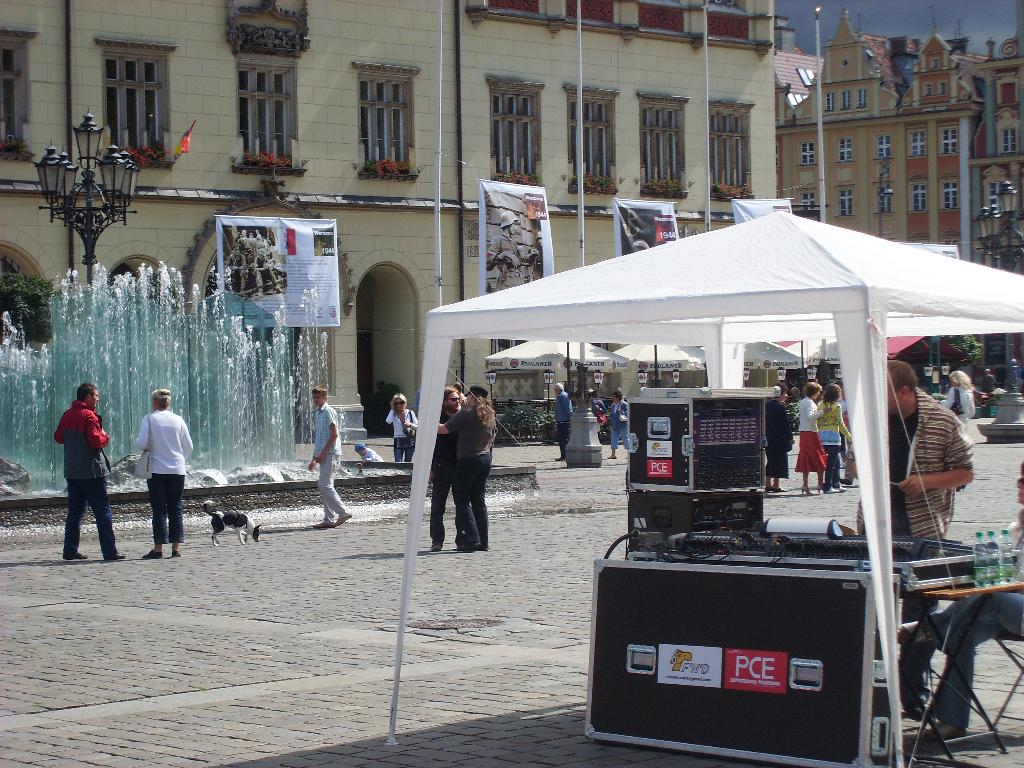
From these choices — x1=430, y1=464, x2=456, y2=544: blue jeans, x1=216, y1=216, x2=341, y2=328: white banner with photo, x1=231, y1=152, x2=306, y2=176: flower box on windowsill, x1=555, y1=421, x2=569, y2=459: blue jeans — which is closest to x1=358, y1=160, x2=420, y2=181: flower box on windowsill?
x1=231, y1=152, x2=306, y2=176: flower box on windowsill

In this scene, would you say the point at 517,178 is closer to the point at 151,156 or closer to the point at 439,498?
the point at 151,156

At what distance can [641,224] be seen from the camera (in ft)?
133

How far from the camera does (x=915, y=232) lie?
83.0 meters

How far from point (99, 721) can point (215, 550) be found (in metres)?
9.29

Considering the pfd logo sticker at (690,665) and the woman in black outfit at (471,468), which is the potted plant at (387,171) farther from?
the pfd logo sticker at (690,665)

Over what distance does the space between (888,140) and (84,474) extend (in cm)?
7190

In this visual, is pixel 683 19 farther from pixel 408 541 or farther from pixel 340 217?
pixel 408 541

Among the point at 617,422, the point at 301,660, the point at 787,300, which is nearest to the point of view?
the point at 787,300

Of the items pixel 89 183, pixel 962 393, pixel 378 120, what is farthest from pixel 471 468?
pixel 378 120

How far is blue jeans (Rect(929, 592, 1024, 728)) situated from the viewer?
7.54 meters

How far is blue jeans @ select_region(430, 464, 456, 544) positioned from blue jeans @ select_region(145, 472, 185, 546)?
103 inches

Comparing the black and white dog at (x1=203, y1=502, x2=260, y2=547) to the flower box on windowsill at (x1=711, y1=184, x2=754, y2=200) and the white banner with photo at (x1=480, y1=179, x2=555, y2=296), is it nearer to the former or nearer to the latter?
the white banner with photo at (x1=480, y1=179, x2=555, y2=296)

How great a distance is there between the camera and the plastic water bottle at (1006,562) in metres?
7.52

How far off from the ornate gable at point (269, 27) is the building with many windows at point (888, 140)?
45645mm
